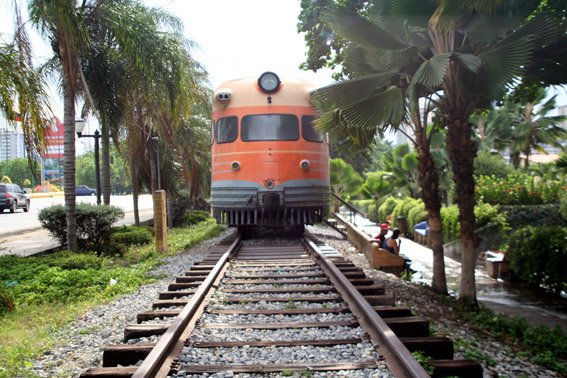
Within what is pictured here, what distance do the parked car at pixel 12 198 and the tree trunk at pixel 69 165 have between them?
2365cm

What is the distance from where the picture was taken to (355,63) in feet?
29.8

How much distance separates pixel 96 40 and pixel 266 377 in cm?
1115

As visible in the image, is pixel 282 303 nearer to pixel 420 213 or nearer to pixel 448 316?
pixel 448 316

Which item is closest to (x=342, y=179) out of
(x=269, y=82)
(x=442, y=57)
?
(x=269, y=82)

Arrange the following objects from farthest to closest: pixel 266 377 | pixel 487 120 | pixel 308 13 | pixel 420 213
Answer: pixel 487 120, pixel 420 213, pixel 308 13, pixel 266 377

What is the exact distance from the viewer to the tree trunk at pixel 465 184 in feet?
27.5

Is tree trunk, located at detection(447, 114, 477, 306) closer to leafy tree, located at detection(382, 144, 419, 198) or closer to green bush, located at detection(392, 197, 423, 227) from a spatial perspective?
green bush, located at detection(392, 197, 423, 227)

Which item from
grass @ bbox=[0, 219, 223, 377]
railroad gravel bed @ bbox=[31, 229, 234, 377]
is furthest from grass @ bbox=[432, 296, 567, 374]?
grass @ bbox=[0, 219, 223, 377]

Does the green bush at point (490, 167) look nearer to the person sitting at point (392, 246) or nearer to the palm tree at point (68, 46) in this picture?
the person sitting at point (392, 246)

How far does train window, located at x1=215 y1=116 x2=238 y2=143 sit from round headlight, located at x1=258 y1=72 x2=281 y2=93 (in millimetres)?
959

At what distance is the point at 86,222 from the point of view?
12.2 meters

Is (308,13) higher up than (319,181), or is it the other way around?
(308,13)

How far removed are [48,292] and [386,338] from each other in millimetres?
5627

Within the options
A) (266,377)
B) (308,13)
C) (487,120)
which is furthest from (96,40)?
(487,120)
